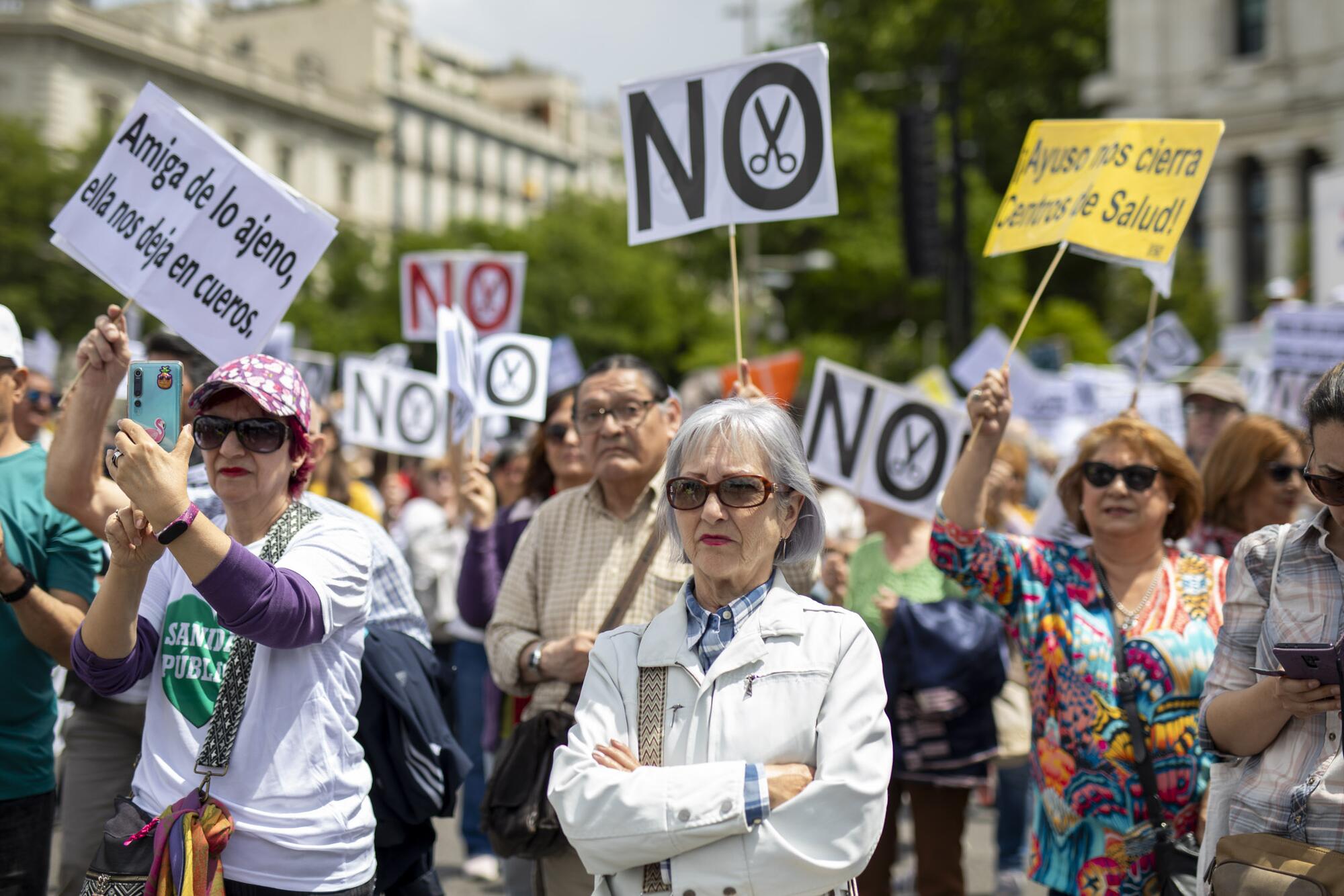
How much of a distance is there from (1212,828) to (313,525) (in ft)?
6.85

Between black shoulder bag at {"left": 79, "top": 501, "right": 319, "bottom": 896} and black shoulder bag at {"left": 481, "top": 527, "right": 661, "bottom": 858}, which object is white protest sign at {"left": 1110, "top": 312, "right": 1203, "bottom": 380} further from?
black shoulder bag at {"left": 79, "top": 501, "right": 319, "bottom": 896}

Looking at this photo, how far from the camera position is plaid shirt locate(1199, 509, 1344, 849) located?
2.85 m

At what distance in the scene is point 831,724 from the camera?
8.71 feet

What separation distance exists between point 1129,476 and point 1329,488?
4.09ft

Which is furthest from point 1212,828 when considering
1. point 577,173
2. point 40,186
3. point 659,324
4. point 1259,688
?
point 577,173

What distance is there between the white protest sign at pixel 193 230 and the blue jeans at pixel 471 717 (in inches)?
137

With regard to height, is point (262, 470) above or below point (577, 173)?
below

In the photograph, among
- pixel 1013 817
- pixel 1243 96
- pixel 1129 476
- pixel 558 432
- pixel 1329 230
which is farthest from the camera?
pixel 1243 96

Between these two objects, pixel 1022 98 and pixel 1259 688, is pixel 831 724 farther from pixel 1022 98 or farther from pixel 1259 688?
pixel 1022 98

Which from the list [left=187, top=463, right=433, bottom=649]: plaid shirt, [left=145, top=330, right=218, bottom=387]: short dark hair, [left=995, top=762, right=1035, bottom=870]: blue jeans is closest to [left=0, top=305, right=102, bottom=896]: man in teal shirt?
[left=187, top=463, right=433, bottom=649]: plaid shirt

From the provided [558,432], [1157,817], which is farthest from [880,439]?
[1157,817]

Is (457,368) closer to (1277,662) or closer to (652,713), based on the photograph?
(652,713)

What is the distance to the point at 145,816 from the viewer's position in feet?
10.3

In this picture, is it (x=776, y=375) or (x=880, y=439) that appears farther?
(x=776, y=375)
